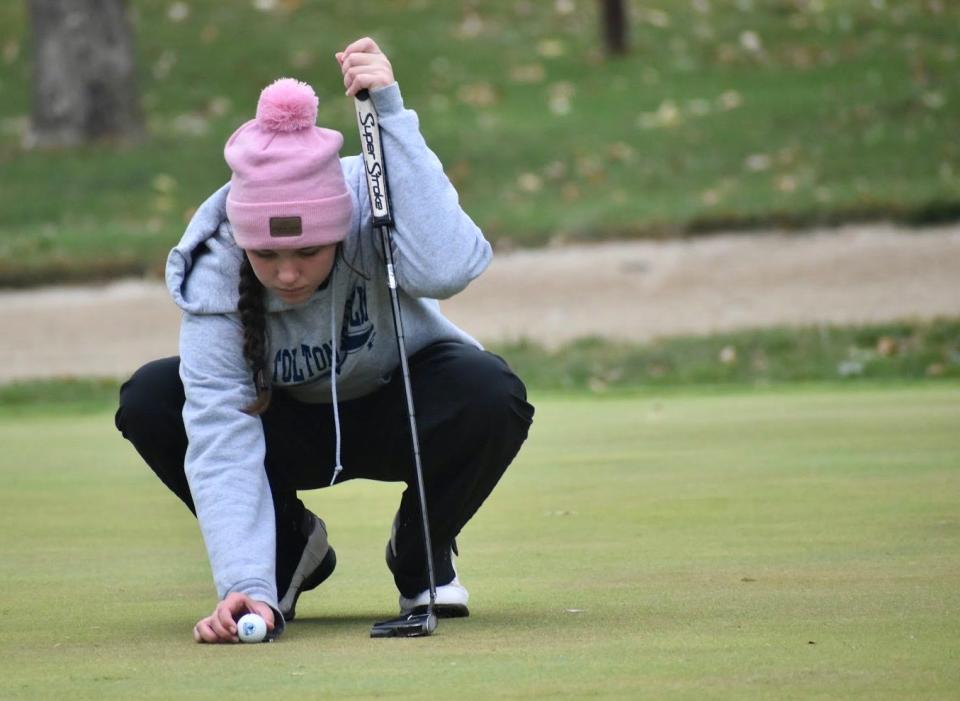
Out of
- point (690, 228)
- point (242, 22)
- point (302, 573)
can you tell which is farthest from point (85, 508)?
point (242, 22)

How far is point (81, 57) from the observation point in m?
15.7

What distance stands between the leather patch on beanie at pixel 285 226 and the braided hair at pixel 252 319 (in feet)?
0.51

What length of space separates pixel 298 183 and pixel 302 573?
84 cm

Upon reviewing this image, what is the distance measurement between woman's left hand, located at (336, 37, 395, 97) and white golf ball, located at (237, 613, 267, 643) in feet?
2.96

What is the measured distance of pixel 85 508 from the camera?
5.52m

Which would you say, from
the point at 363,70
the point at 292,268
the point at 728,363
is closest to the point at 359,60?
the point at 363,70

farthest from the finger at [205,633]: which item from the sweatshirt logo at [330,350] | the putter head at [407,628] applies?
the sweatshirt logo at [330,350]

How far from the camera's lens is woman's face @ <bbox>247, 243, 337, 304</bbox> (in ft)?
11.1

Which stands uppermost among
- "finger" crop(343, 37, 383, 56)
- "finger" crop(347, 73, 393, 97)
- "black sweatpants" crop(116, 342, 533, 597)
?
"finger" crop(343, 37, 383, 56)

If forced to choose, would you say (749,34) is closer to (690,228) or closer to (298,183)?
(690,228)

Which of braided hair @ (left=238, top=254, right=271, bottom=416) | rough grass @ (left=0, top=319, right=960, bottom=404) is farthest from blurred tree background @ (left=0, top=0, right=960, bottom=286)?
braided hair @ (left=238, top=254, right=271, bottom=416)

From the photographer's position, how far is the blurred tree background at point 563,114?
14430mm

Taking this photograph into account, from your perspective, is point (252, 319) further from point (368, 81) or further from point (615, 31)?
point (615, 31)

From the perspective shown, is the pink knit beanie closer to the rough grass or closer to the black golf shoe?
the black golf shoe
